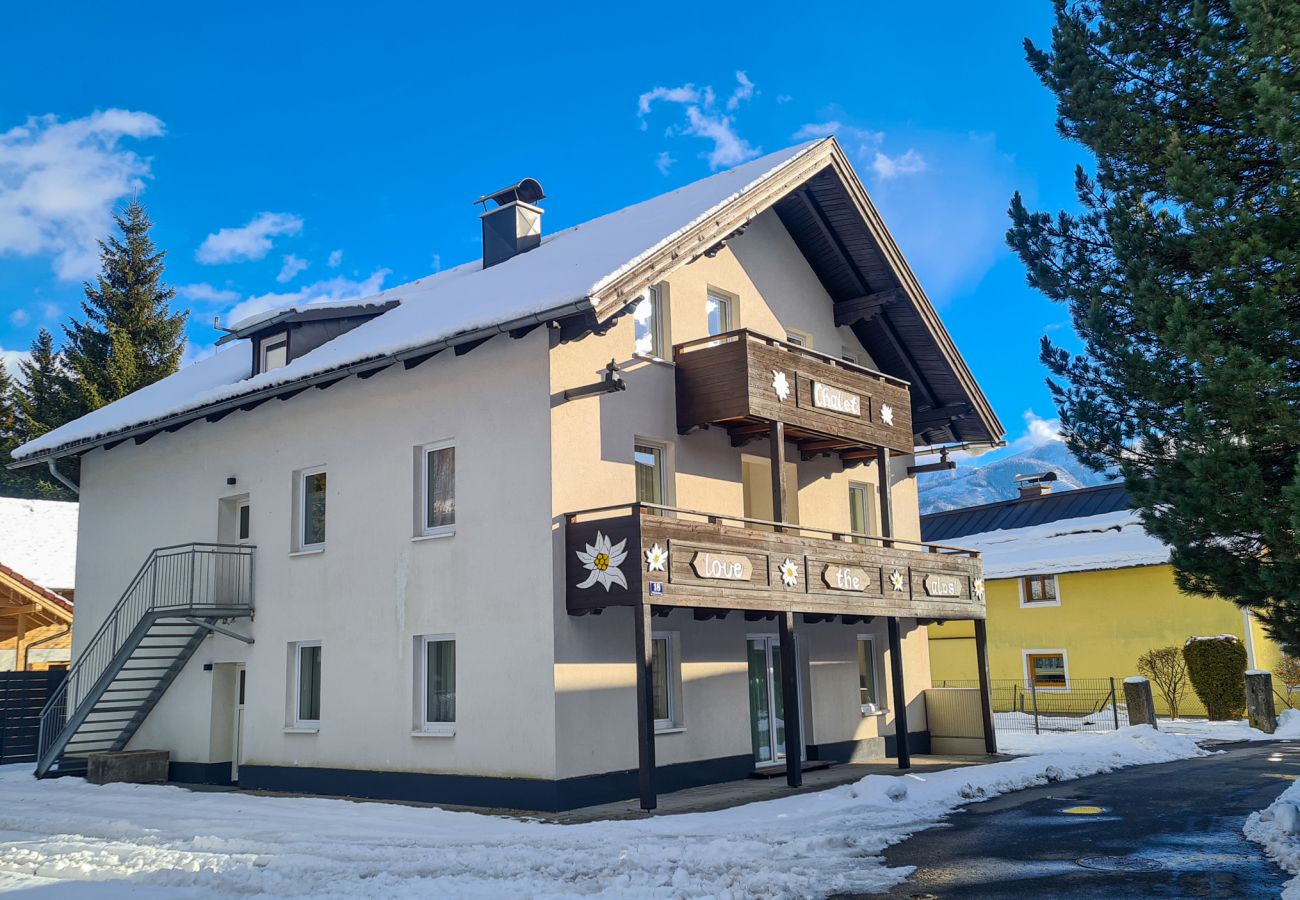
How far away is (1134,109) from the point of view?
41.2 ft

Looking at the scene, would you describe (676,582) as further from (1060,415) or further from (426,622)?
(1060,415)

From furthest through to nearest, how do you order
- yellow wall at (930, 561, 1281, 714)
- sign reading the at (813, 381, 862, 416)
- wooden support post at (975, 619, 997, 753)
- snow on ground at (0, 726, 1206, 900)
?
yellow wall at (930, 561, 1281, 714)
wooden support post at (975, 619, 997, 753)
sign reading the at (813, 381, 862, 416)
snow on ground at (0, 726, 1206, 900)

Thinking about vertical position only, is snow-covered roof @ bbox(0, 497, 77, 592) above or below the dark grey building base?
above

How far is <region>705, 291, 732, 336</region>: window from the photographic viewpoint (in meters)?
20.1

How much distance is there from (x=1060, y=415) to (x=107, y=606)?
18629 mm

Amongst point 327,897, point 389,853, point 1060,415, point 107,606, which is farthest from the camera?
point 107,606

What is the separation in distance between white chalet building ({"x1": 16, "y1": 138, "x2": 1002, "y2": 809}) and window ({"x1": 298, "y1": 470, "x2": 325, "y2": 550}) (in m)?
0.09

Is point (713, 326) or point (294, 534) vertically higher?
point (713, 326)

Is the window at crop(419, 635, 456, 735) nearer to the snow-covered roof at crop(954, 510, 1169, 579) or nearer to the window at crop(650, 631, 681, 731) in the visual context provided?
the window at crop(650, 631, 681, 731)

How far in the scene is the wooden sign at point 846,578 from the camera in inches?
720

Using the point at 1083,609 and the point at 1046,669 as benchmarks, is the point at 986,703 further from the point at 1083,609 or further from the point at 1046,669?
the point at 1046,669

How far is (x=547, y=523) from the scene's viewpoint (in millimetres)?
15969

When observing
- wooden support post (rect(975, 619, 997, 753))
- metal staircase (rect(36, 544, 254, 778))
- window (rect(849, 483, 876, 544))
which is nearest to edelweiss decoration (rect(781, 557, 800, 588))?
wooden support post (rect(975, 619, 997, 753))

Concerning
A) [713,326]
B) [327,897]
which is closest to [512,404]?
[713,326]
